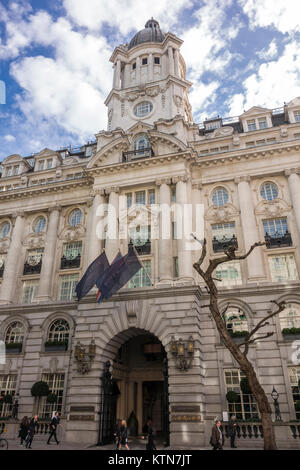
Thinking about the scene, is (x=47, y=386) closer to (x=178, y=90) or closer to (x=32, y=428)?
(x=32, y=428)

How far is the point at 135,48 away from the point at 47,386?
3843cm

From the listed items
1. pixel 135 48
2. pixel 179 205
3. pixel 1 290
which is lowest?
pixel 1 290

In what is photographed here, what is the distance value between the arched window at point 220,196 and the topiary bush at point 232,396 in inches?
605

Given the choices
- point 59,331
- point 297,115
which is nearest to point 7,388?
point 59,331

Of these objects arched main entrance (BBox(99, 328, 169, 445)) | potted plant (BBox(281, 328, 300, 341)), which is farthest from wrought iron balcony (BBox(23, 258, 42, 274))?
potted plant (BBox(281, 328, 300, 341))

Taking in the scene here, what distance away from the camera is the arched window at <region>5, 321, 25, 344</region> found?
3123cm

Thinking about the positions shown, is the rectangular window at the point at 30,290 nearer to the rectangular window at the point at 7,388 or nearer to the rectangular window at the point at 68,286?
the rectangular window at the point at 68,286

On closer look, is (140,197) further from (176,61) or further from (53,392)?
(176,61)

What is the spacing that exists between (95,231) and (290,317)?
17.2 m

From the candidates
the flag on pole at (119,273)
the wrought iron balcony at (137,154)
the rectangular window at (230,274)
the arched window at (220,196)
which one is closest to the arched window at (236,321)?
the rectangular window at (230,274)

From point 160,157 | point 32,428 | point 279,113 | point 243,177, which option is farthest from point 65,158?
point 32,428

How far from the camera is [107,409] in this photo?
25672 mm

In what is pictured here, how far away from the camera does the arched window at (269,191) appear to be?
31000 millimetres

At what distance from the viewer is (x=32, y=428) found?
21.4 metres
